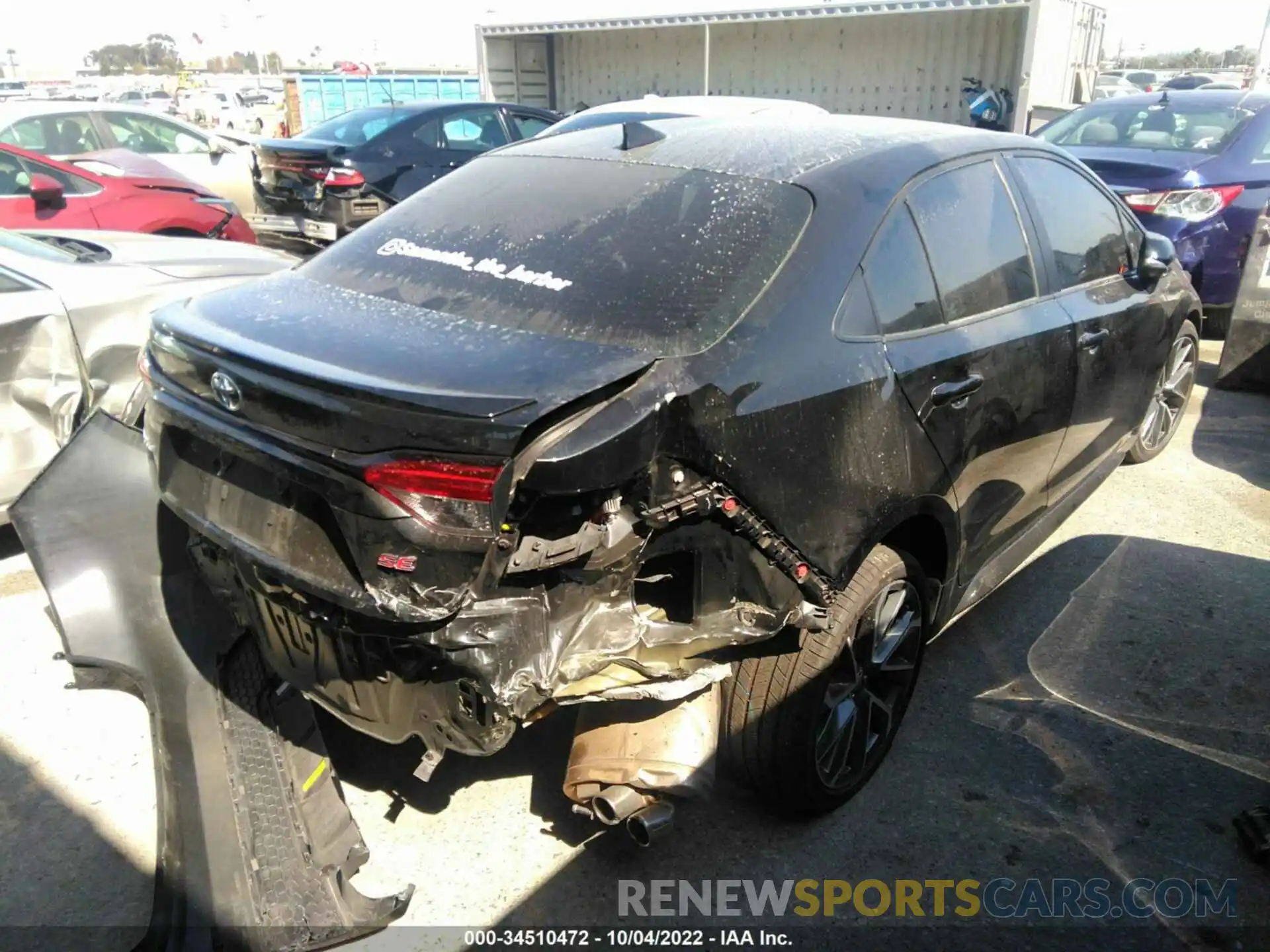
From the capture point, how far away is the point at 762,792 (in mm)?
2699

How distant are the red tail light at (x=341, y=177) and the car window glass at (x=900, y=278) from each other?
6.92 meters

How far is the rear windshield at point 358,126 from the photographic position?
9195 mm

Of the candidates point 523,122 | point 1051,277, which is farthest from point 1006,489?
point 523,122

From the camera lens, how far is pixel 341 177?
8.52m

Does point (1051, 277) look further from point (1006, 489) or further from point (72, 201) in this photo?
point (72, 201)

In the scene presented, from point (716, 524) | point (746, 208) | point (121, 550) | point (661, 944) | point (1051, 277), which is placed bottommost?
point (661, 944)

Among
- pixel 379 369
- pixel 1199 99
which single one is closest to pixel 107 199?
pixel 379 369

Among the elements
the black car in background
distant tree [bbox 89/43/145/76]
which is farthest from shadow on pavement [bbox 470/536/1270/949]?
distant tree [bbox 89/43/145/76]

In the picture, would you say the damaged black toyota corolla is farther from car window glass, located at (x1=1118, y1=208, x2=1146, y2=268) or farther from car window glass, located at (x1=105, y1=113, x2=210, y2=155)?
car window glass, located at (x1=105, y1=113, x2=210, y2=155)

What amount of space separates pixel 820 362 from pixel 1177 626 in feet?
7.61

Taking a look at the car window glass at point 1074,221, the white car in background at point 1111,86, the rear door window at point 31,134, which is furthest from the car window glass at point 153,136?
the white car in background at point 1111,86

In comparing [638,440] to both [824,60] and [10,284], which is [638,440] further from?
[824,60]

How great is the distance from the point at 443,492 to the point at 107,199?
21.2ft

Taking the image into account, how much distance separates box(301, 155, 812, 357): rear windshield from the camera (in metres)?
2.31
